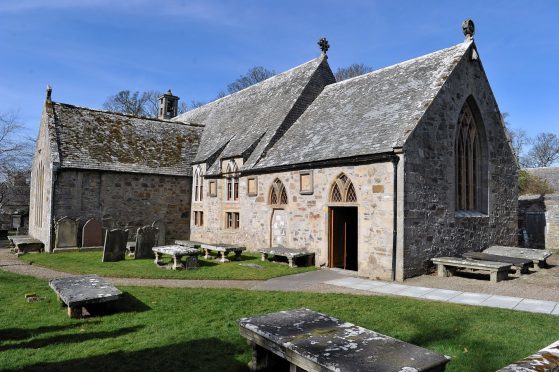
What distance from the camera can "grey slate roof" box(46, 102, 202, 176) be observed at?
818 inches

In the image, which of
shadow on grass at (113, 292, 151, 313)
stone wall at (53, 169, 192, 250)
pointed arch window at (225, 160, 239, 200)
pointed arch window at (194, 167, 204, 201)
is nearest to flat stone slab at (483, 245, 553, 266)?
pointed arch window at (225, 160, 239, 200)

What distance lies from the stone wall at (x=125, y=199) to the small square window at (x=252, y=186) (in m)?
5.94

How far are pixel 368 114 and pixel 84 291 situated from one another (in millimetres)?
11724

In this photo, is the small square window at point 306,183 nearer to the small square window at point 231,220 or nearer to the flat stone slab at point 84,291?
the small square window at point 231,220

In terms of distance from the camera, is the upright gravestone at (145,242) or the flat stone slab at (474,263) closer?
the flat stone slab at (474,263)

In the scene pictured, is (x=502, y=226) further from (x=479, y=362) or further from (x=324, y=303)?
(x=479, y=362)

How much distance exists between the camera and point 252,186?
61.9 ft

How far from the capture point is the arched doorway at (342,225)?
47.4 feet

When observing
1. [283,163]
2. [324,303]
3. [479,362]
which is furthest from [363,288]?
[283,163]

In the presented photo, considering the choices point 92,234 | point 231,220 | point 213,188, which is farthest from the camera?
point 213,188

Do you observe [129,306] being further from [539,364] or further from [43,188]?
[43,188]

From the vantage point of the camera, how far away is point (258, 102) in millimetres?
24719

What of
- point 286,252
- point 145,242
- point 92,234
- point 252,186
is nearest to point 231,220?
point 252,186

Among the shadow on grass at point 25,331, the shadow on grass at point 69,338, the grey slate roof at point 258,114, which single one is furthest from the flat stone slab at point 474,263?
the shadow on grass at point 25,331
